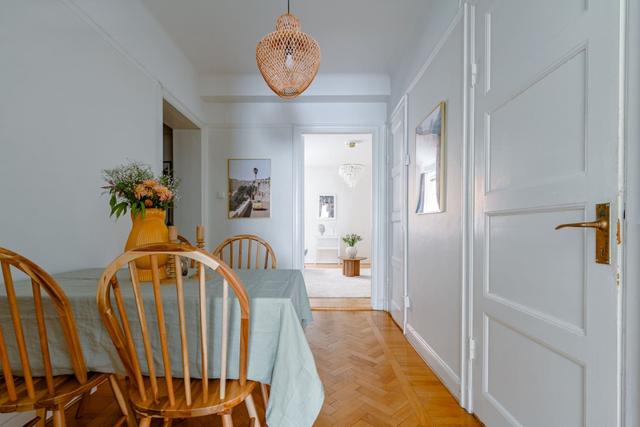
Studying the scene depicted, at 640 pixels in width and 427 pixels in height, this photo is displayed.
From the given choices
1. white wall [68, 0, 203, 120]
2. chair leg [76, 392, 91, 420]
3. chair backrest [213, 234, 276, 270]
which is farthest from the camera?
chair backrest [213, 234, 276, 270]

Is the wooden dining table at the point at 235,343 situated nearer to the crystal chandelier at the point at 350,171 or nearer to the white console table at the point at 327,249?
the crystal chandelier at the point at 350,171

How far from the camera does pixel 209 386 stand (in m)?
1.05

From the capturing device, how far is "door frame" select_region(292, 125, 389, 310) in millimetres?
3648

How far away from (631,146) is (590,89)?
A: 0.72ft

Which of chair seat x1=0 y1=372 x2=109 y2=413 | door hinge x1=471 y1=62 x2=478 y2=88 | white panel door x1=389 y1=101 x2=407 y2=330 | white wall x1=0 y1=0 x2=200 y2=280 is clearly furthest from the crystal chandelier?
chair seat x1=0 y1=372 x2=109 y2=413

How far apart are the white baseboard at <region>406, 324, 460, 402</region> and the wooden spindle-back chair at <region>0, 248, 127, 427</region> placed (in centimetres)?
180

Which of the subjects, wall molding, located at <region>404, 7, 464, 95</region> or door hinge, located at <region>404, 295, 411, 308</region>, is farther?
door hinge, located at <region>404, 295, 411, 308</region>

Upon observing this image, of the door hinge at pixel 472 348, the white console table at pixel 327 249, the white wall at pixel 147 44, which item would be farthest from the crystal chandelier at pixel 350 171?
the door hinge at pixel 472 348

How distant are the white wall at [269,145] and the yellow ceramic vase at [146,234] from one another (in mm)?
2281

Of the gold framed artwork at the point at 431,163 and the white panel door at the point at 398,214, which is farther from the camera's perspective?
the white panel door at the point at 398,214

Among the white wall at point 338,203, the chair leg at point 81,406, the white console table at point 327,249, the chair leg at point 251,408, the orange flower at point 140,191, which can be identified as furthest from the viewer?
the white wall at point 338,203

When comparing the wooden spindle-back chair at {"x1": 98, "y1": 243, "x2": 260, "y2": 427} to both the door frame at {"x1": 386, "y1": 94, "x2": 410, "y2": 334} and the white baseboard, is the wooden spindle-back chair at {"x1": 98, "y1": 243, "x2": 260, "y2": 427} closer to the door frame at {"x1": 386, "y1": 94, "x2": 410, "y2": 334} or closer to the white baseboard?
the white baseboard

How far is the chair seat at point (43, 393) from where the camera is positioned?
0.94 m

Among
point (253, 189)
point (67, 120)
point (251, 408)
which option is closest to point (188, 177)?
point (253, 189)
